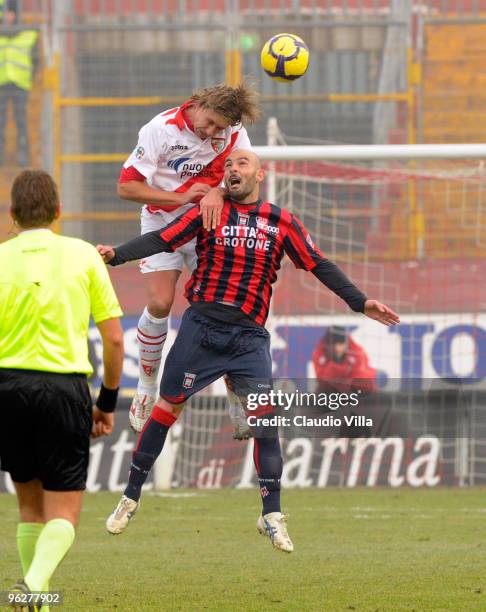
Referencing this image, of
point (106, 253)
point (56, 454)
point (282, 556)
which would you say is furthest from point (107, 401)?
point (282, 556)

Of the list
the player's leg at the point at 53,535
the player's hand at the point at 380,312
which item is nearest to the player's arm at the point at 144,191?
the player's hand at the point at 380,312

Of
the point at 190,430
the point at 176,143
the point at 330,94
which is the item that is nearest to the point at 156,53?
the point at 330,94

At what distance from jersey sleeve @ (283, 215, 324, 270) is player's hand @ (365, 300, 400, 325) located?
45cm

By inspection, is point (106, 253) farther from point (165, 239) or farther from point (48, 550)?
point (48, 550)

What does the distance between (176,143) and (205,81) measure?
9331 millimetres

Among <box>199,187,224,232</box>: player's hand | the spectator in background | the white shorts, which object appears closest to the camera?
<box>199,187,224,232</box>: player's hand

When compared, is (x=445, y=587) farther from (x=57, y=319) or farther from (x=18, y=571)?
(x=57, y=319)

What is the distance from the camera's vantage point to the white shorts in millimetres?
8258

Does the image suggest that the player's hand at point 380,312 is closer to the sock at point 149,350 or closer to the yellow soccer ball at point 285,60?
the sock at point 149,350

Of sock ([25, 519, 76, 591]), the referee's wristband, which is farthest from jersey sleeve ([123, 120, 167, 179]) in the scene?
sock ([25, 519, 76, 591])

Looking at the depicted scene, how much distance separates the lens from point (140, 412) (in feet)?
27.8

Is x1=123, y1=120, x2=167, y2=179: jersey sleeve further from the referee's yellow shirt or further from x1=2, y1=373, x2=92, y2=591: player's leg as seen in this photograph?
x1=2, y1=373, x2=92, y2=591: player's leg

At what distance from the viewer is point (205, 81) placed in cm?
1709

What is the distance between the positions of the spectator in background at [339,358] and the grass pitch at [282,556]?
5.28 feet
